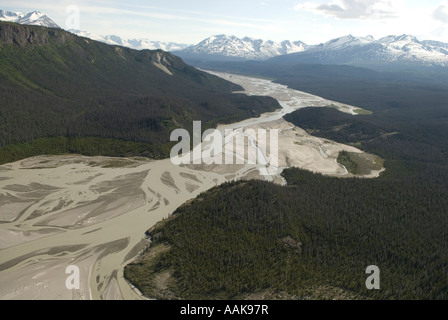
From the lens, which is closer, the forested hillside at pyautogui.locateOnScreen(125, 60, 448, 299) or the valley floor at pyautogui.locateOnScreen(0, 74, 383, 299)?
the forested hillside at pyautogui.locateOnScreen(125, 60, 448, 299)

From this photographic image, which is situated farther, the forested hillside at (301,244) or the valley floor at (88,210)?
the valley floor at (88,210)

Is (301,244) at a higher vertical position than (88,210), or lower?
higher

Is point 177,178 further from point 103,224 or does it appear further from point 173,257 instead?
point 173,257

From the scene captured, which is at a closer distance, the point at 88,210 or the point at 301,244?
the point at 301,244

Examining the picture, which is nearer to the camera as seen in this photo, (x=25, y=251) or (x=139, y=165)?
(x=25, y=251)

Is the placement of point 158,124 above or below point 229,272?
above

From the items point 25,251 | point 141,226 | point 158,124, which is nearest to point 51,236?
point 25,251

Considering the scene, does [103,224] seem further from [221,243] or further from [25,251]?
[221,243]

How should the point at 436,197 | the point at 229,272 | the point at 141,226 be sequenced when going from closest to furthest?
the point at 229,272, the point at 141,226, the point at 436,197

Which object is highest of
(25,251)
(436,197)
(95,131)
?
(95,131)

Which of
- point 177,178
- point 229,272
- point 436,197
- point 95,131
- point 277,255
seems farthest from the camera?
point 95,131
